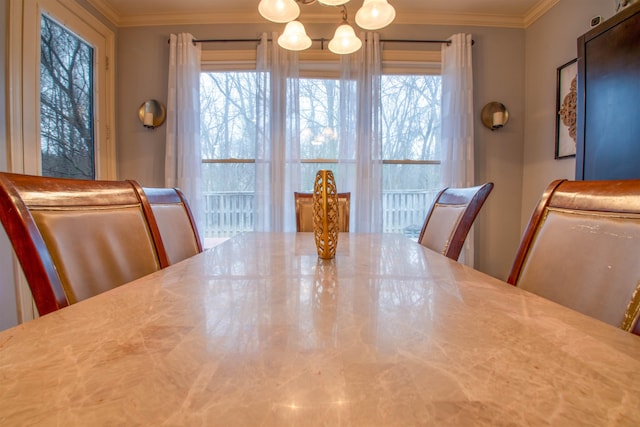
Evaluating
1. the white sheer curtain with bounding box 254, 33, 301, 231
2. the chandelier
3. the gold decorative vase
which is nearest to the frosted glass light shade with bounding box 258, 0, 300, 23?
the chandelier

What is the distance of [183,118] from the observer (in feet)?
8.52

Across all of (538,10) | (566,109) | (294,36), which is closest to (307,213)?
(294,36)

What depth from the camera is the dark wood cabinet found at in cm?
119

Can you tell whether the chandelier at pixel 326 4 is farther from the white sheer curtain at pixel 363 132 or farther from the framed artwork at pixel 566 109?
the framed artwork at pixel 566 109

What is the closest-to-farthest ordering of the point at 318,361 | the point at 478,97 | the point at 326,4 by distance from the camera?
1. the point at 318,361
2. the point at 326,4
3. the point at 478,97

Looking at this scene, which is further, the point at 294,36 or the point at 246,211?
the point at 246,211

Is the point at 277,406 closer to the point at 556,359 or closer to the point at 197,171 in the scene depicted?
the point at 556,359

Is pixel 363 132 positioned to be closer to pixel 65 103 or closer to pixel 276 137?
pixel 276 137

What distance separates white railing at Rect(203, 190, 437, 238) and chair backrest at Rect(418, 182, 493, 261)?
4.32ft

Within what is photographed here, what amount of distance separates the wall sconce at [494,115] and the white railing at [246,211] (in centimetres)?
79

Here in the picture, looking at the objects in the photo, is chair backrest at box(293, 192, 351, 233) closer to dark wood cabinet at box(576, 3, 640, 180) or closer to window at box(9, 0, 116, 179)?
dark wood cabinet at box(576, 3, 640, 180)

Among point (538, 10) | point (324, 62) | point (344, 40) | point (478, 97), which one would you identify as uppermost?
point (538, 10)

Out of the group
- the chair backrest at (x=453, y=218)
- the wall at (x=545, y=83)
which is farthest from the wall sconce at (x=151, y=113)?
the wall at (x=545, y=83)

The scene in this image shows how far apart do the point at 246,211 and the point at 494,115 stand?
8.12 ft
